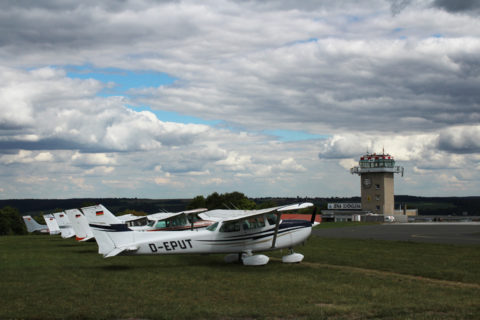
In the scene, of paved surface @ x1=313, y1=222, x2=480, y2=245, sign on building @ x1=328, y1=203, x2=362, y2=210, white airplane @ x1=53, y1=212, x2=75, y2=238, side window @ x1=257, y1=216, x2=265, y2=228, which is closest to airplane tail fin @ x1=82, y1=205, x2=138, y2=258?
side window @ x1=257, y1=216, x2=265, y2=228

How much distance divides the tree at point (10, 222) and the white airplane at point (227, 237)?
275 ft

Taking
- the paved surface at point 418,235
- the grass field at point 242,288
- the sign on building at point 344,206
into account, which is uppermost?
the sign on building at point 344,206

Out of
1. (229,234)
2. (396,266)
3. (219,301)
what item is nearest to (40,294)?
(219,301)

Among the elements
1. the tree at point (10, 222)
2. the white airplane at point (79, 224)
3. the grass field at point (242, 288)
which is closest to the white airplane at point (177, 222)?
the white airplane at point (79, 224)

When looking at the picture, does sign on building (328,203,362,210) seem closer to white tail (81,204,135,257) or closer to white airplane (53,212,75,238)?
white airplane (53,212,75,238)

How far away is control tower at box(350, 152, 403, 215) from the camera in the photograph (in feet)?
281

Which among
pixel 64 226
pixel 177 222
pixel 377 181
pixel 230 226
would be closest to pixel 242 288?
pixel 230 226

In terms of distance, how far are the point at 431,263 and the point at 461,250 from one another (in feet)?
18.9

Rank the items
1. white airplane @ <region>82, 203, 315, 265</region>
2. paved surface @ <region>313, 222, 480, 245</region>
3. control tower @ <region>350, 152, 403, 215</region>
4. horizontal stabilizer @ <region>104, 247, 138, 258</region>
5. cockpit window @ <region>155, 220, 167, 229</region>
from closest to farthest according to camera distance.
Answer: horizontal stabilizer @ <region>104, 247, 138, 258</region>
white airplane @ <region>82, 203, 315, 265</region>
cockpit window @ <region>155, 220, 167, 229</region>
paved surface @ <region>313, 222, 480, 245</region>
control tower @ <region>350, 152, 403, 215</region>

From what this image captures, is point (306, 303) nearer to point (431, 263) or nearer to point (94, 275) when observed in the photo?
point (94, 275)

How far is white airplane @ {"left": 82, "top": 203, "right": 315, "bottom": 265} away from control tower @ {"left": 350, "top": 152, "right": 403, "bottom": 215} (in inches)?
2829

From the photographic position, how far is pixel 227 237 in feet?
55.4

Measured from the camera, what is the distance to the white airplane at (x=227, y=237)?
52.7 ft

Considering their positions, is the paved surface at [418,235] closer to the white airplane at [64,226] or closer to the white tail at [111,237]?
the white airplane at [64,226]
